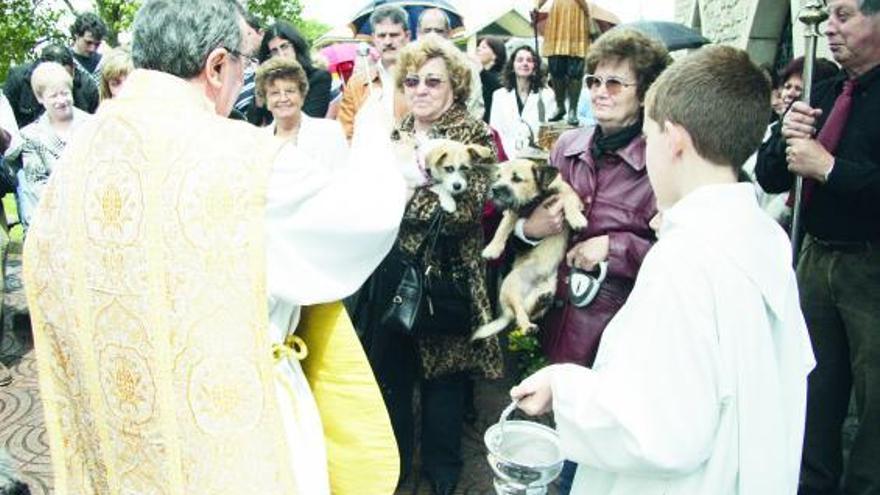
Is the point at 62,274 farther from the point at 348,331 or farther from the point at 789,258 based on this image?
the point at 789,258

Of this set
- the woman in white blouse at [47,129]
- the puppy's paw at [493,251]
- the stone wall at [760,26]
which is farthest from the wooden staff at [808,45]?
the stone wall at [760,26]

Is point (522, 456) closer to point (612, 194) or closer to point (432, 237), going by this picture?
point (612, 194)

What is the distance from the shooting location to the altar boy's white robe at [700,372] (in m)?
1.40

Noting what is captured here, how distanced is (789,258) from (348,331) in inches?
44.4

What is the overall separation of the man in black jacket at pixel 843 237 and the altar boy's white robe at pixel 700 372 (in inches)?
65.6

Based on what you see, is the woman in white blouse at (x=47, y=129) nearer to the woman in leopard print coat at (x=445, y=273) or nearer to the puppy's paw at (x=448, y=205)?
the woman in leopard print coat at (x=445, y=273)

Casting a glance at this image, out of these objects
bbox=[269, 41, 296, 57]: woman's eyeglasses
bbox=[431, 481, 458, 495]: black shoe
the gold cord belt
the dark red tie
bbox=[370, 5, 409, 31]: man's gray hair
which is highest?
bbox=[370, 5, 409, 31]: man's gray hair

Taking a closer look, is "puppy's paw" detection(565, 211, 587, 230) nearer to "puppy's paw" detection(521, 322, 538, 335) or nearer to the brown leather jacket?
the brown leather jacket

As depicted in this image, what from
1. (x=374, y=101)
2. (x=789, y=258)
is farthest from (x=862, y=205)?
(x=374, y=101)

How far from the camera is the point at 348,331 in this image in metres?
1.95

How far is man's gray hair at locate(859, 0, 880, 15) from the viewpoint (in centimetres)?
286

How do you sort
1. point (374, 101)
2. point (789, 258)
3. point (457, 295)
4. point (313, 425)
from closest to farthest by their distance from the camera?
point (789, 258) < point (313, 425) < point (374, 101) < point (457, 295)

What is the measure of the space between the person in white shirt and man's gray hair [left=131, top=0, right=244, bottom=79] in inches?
44.3

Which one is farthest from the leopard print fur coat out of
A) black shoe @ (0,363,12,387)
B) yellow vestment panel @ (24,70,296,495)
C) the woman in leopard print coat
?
black shoe @ (0,363,12,387)
